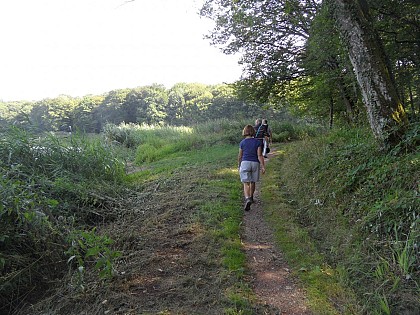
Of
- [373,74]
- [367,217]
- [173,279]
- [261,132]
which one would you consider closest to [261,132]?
[261,132]

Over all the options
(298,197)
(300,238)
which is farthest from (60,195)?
(298,197)

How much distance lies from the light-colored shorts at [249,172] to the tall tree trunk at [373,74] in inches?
98.9

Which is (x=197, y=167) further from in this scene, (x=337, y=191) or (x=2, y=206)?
(x=2, y=206)

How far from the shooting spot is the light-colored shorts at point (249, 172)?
645cm

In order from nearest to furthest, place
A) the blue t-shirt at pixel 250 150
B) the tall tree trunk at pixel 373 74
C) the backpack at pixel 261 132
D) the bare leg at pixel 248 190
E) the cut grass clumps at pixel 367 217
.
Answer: the cut grass clumps at pixel 367 217 < the tall tree trunk at pixel 373 74 < the bare leg at pixel 248 190 < the blue t-shirt at pixel 250 150 < the backpack at pixel 261 132

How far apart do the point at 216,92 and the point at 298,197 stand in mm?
67078

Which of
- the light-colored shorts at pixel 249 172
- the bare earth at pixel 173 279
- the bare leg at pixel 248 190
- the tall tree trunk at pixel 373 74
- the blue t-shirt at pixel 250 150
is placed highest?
the tall tree trunk at pixel 373 74

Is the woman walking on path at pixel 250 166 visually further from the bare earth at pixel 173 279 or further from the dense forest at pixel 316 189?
the bare earth at pixel 173 279

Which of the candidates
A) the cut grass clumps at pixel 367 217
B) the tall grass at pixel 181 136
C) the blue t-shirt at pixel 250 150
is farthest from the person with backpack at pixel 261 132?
the tall grass at pixel 181 136

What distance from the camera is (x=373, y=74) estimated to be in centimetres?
556

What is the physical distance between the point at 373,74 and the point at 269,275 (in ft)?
14.3

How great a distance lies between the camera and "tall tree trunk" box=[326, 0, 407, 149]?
5465 mm

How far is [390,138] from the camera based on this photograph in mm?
5410

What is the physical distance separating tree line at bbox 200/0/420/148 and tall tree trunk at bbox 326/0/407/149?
0.6 inches
